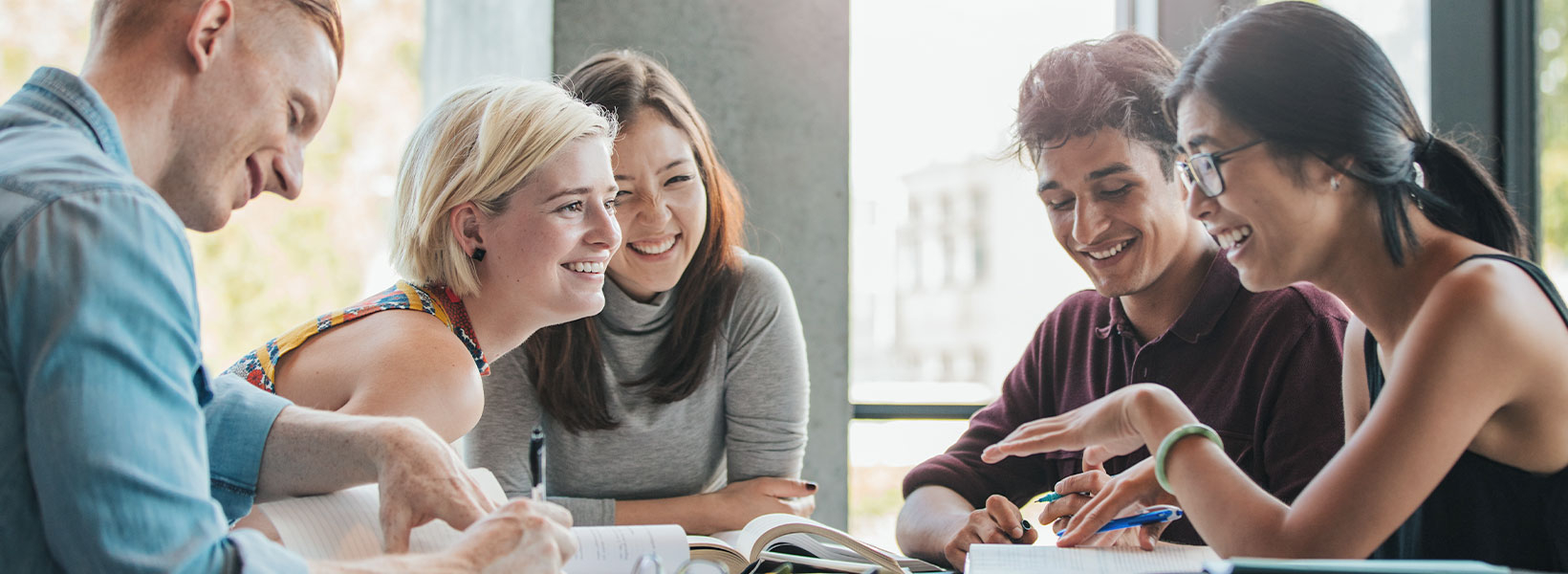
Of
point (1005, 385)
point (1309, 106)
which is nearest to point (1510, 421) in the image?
point (1309, 106)

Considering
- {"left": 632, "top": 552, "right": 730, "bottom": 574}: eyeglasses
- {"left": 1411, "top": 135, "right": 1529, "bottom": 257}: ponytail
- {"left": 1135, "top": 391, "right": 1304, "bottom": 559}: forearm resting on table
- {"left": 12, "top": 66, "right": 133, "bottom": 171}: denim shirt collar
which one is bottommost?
{"left": 632, "top": 552, "right": 730, "bottom": 574}: eyeglasses

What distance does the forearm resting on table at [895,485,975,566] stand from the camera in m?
1.60

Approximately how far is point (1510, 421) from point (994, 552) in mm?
570

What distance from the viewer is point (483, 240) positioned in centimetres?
161

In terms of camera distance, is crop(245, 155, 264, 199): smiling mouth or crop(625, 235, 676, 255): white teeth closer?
crop(245, 155, 264, 199): smiling mouth

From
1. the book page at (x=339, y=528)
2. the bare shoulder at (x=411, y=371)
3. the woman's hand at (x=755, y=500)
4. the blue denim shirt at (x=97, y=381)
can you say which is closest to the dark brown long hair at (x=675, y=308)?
the woman's hand at (x=755, y=500)

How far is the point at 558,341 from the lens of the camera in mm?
2008

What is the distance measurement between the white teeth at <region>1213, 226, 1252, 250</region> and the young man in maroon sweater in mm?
317

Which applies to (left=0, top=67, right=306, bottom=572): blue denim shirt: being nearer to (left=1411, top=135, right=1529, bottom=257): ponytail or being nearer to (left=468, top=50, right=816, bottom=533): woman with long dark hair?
(left=468, top=50, right=816, bottom=533): woman with long dark hair

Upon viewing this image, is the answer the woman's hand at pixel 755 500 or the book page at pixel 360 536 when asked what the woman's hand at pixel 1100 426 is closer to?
the book page at pixel 360 536

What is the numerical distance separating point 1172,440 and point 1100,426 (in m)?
0.12

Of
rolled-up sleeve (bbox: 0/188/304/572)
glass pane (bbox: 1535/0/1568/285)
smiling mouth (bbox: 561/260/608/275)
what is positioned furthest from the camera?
glass pane (bbox: 1535/0/1568/285)

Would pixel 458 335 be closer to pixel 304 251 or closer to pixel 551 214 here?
pixel 551 214

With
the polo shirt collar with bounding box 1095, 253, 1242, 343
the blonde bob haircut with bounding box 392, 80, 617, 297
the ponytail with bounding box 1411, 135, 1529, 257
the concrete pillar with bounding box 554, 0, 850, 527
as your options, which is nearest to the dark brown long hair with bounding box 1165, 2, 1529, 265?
the ponytail with bounding box 1411, 135, 1529, 257
